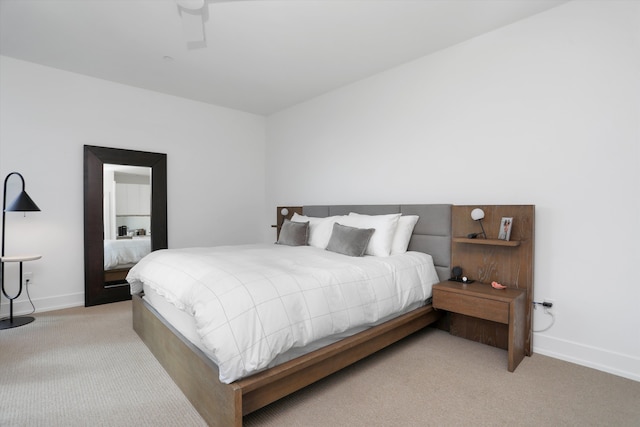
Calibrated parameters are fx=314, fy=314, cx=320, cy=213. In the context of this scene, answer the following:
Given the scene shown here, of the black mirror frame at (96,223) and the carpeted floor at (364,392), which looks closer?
the carpeted floor at (364,392)

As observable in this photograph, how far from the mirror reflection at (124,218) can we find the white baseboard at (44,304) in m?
0.34

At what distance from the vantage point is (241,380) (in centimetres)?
152

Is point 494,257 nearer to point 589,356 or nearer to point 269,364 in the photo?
point 589,356

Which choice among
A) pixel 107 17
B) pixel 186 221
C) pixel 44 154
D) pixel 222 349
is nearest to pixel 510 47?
pixel 222 349

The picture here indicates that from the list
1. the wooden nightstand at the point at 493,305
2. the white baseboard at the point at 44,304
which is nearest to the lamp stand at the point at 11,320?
the white baseboard at the point at 44,304

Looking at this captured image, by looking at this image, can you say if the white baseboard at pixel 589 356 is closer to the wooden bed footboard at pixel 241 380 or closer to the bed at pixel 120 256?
the wooden bed footboard at pixel 241 380

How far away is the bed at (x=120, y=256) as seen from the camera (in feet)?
13.0

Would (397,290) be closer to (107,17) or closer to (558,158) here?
(558,158)

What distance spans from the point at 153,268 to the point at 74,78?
9.46ft

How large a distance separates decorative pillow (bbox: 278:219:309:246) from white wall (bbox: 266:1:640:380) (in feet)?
3.88

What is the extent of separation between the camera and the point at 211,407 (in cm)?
164

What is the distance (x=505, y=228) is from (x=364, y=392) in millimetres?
1692

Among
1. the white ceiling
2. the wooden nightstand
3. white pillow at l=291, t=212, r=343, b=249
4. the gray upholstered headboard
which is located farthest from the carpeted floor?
the white ceiling

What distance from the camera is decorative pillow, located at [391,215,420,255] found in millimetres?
3039
